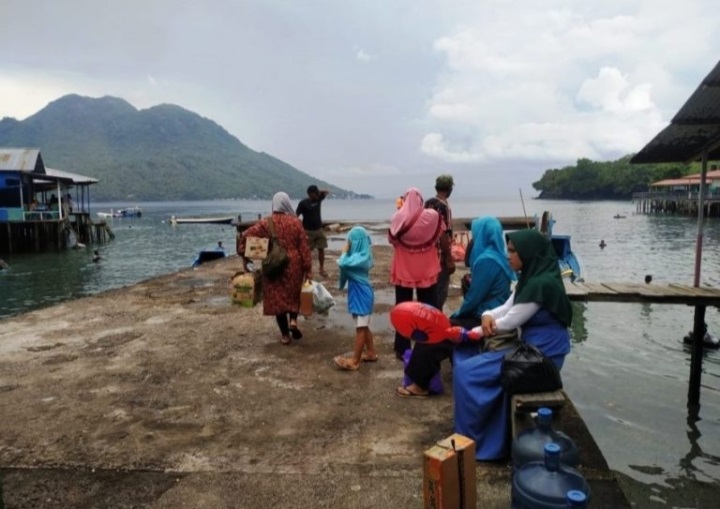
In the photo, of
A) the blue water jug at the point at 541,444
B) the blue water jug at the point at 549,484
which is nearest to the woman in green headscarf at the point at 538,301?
the blue water jug at the point at 541,444

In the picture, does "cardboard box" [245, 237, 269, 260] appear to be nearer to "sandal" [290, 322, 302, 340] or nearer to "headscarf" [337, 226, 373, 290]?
"headscarf" [337, 226, 373, 290]

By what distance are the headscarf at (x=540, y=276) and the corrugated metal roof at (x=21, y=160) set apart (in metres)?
29.9

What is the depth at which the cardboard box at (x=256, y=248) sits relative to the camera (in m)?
5.52

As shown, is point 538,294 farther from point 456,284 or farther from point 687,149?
point 456,284

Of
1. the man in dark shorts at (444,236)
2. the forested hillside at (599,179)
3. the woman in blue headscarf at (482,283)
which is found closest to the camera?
the woman in blue headscarf at (482,283)

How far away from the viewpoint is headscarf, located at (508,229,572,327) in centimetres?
319

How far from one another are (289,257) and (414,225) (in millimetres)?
1512

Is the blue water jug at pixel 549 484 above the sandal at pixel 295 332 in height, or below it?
above

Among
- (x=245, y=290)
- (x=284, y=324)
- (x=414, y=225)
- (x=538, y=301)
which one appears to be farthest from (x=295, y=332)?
(x=538, y=301)

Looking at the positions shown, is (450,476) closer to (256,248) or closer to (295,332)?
(256,248)

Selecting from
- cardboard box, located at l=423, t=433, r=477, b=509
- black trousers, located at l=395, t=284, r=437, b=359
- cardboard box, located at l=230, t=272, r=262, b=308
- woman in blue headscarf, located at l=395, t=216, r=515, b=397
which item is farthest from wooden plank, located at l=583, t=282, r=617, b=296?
cardboard box, located at l=230, t=272, r=262, b=308

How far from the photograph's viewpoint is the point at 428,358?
4203mm

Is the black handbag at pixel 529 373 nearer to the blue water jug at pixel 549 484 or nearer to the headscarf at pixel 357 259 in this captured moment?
the blue water jug at pixel 549 484

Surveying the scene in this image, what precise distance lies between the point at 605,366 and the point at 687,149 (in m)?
3.30
